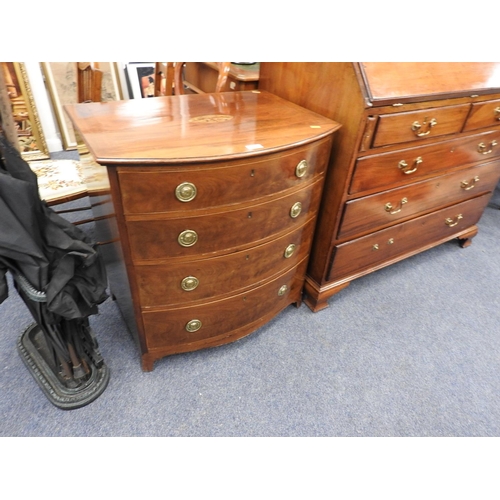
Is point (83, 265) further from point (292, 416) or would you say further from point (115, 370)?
point (292, 416)

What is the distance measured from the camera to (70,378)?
4.12 ft

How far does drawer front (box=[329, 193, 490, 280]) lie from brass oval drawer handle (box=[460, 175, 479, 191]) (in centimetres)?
11

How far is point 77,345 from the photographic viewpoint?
3.98ft

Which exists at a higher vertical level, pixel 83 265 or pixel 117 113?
pixel 117 113

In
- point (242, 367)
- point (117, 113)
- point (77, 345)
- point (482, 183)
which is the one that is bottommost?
point (242, 367)

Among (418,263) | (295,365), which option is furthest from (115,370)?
(418,263)

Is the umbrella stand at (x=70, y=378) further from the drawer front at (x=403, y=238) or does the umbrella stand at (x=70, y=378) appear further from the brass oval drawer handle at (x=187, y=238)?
the drawer front at (x=403, y=238)

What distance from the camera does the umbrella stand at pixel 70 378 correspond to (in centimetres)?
125

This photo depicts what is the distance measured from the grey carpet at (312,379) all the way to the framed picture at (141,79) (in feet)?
6.56

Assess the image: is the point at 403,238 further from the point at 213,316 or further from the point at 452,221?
the point at 213,316

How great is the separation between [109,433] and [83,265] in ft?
2.04

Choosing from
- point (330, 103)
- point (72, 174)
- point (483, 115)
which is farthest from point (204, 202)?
point (483, 115)

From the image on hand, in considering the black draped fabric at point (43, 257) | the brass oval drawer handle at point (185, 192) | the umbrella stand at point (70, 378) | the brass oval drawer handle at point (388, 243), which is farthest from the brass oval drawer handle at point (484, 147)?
the umbrella stand at point (70, 378)

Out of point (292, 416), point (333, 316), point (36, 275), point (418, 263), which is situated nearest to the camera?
point (36, 275)
